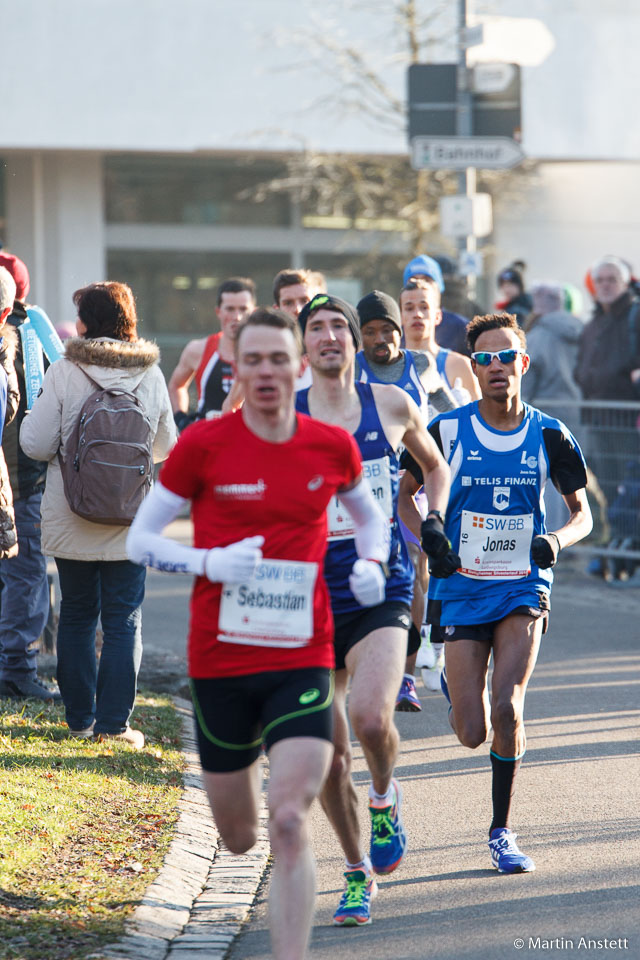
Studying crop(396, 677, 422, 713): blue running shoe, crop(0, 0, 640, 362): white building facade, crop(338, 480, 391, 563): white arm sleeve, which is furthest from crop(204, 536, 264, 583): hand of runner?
crop(0, 0, 640, 362): white building facade

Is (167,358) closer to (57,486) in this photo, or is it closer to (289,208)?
(289,208)

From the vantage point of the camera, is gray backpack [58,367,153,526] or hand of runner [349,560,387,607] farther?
gray backpack [58,367,153,526]

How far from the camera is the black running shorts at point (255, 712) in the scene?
4.04 meters

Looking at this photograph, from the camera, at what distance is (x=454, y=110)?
42.1 ft

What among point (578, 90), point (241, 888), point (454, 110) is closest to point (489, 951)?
point (241, 888)

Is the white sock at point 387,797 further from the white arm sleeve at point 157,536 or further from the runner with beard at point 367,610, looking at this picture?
the white arm sleeve at point 157,536

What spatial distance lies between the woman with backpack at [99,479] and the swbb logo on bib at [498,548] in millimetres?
1648

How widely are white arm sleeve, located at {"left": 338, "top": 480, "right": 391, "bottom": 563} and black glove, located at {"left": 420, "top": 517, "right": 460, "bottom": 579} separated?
60cm

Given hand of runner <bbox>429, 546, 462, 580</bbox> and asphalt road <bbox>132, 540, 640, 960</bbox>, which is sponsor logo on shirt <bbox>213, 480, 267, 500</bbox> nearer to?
asphalt road <bbox>132, 540, 640, 960</bbox>

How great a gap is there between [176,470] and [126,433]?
2.50 metres

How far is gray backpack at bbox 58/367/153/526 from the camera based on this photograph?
256 inches

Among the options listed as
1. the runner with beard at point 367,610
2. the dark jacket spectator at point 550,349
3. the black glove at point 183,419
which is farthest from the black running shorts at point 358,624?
the dark jacket spectator at point 550,349

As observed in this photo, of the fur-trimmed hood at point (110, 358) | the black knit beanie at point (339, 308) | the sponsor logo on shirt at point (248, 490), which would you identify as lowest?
the sponsor logo on shirt at point (248, 490)

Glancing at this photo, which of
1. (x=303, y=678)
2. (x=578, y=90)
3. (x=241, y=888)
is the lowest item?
(x=241, y=888)
